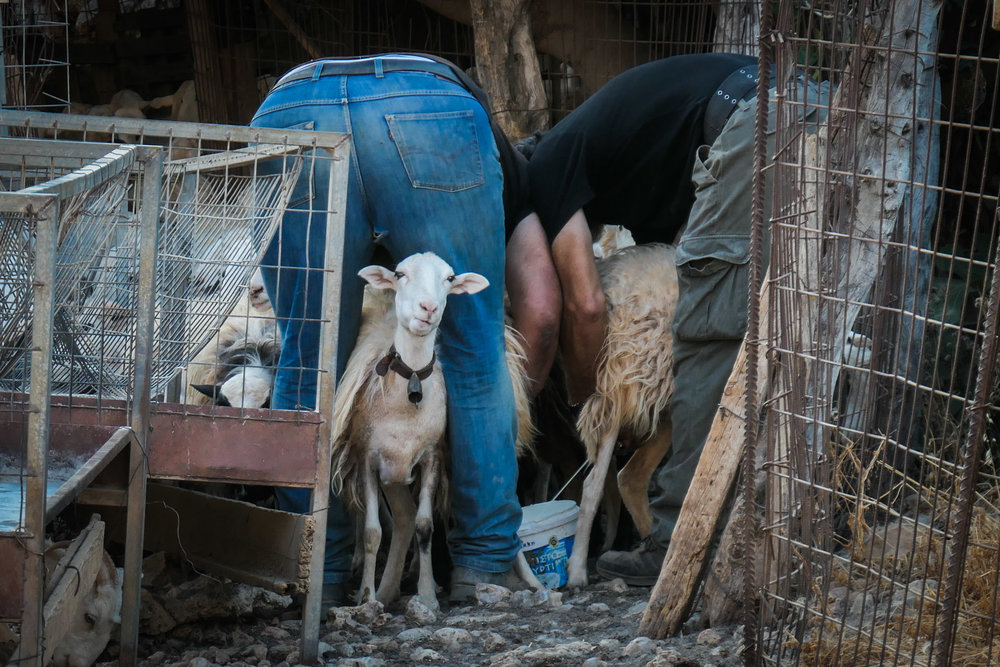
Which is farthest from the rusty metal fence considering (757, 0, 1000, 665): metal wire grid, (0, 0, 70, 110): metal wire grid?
(0, 0, 70, 110): metal wire grid

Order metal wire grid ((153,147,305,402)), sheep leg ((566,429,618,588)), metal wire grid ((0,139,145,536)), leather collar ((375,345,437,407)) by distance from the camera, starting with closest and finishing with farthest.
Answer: metal wire grid ((0,139,145,536)), metal wire grid ((153,147,305,402)), leather collar ((375,345,437,407)), sheep leg ((566,429,618,588))

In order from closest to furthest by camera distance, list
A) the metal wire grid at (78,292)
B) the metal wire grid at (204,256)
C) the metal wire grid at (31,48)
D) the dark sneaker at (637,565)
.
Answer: the metal wire grid at (78,292) → the metal wire grid at (204,256) → the dark sneaker at (637,565) → the metal wire grid at (31,48)

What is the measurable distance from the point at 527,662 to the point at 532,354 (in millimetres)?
1447

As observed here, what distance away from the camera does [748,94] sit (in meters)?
3.98

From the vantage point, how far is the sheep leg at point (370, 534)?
143 inches

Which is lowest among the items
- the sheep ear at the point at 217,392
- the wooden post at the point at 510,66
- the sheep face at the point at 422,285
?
the sheep ear at the point at 217,392

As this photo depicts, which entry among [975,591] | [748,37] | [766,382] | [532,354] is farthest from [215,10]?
[975,591]

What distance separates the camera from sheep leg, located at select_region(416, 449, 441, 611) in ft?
12.2

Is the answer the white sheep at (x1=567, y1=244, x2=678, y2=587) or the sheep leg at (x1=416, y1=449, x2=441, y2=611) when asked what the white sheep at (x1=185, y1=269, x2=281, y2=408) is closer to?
the sheep leg at (x1=416, y1=449, x2=441, y2=611)

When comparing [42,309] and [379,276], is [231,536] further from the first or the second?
[42,309]

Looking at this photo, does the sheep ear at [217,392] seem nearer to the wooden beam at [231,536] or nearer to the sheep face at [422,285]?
the wooden beam at [231,536]

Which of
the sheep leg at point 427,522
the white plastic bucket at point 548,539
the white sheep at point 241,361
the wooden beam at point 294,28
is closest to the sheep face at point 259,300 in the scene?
the white sheep at point 241,361

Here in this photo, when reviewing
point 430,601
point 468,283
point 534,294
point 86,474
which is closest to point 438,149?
point 468,283

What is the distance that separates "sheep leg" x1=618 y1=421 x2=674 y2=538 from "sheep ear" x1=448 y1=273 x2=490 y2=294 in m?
1.16
